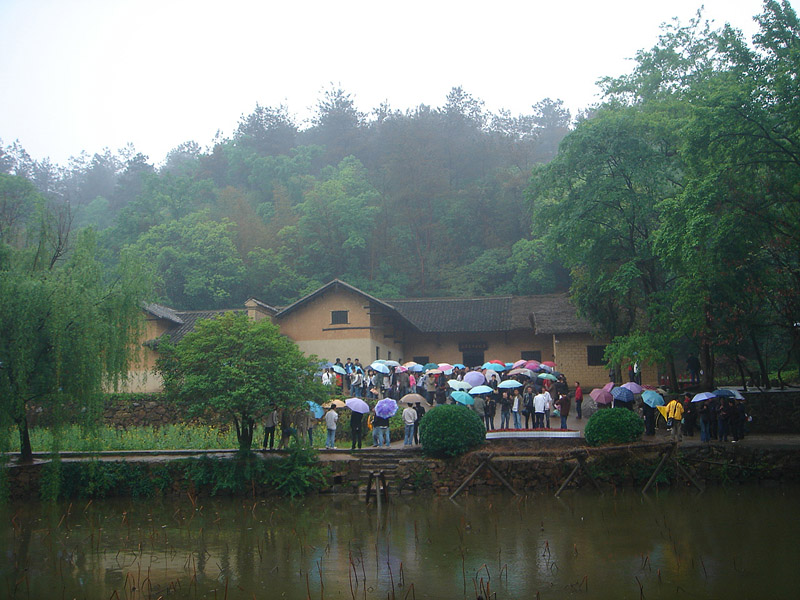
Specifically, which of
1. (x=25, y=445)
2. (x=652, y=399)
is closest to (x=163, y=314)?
(x=25, y=445)

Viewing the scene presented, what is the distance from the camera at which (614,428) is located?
61.0 feet

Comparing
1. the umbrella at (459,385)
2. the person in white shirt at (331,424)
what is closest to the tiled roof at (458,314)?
the umbrella at (459,385)

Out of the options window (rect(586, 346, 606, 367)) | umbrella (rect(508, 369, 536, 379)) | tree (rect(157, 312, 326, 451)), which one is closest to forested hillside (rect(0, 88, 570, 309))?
window (rect(586, 346, 606, 367))

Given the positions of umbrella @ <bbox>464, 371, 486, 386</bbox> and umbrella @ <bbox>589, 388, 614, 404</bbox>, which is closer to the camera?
umbrella @ <bbox>589, 388, 614, 404</bbox>

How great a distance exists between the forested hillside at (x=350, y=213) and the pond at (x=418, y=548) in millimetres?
27157

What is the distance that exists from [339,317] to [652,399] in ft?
56.4

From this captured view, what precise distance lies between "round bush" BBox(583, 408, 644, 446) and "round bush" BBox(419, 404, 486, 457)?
2.86 metres

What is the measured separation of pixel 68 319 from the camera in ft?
54.3

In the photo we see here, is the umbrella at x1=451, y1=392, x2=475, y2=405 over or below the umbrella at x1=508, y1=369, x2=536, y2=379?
below

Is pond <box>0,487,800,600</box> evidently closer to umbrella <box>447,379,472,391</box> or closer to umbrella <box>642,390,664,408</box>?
umbrella <box>642,390,664,408</box>

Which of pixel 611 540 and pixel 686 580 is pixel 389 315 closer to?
pixel 611 540

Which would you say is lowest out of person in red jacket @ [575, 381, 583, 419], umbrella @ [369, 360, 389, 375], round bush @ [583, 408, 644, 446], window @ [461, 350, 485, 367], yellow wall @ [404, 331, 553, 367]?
round bush @ [583, 408, 644, 446]

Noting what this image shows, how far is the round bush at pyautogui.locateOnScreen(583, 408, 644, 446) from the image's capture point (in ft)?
60.8

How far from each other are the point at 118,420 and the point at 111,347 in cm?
1161
